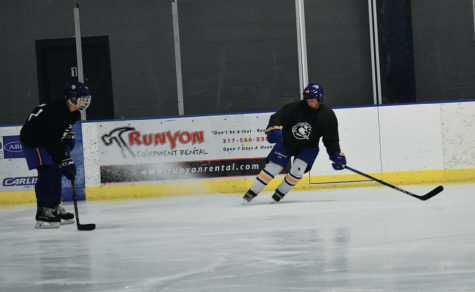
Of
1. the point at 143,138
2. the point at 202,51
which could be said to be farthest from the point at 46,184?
the point at 202,51

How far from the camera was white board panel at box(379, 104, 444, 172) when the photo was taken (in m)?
5.42

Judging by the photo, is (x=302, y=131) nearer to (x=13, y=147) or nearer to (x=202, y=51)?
(x=13, y=147)

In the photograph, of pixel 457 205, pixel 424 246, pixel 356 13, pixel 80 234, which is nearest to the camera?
pixel 424 246

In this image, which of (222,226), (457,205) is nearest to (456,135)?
(457,205)

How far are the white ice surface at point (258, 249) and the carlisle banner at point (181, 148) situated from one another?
1.25 meters

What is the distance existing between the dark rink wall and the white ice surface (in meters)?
3.54

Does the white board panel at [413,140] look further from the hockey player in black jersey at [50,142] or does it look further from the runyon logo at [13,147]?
the runyon logo at [13,147]

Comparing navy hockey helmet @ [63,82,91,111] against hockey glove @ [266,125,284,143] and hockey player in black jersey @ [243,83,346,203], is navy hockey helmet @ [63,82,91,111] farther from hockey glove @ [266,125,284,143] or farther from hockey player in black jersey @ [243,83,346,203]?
hockey player in black jersey @ [243,83,346,203]

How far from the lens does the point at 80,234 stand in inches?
125

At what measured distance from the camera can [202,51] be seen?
25.0ft

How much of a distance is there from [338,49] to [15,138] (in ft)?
14.5

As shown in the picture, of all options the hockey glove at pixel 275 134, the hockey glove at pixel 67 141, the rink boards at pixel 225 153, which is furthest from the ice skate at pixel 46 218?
the rink boards at pixel 225 153

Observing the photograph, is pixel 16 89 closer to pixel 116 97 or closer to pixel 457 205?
pixel 116 97

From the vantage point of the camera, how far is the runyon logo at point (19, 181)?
5488 mm
